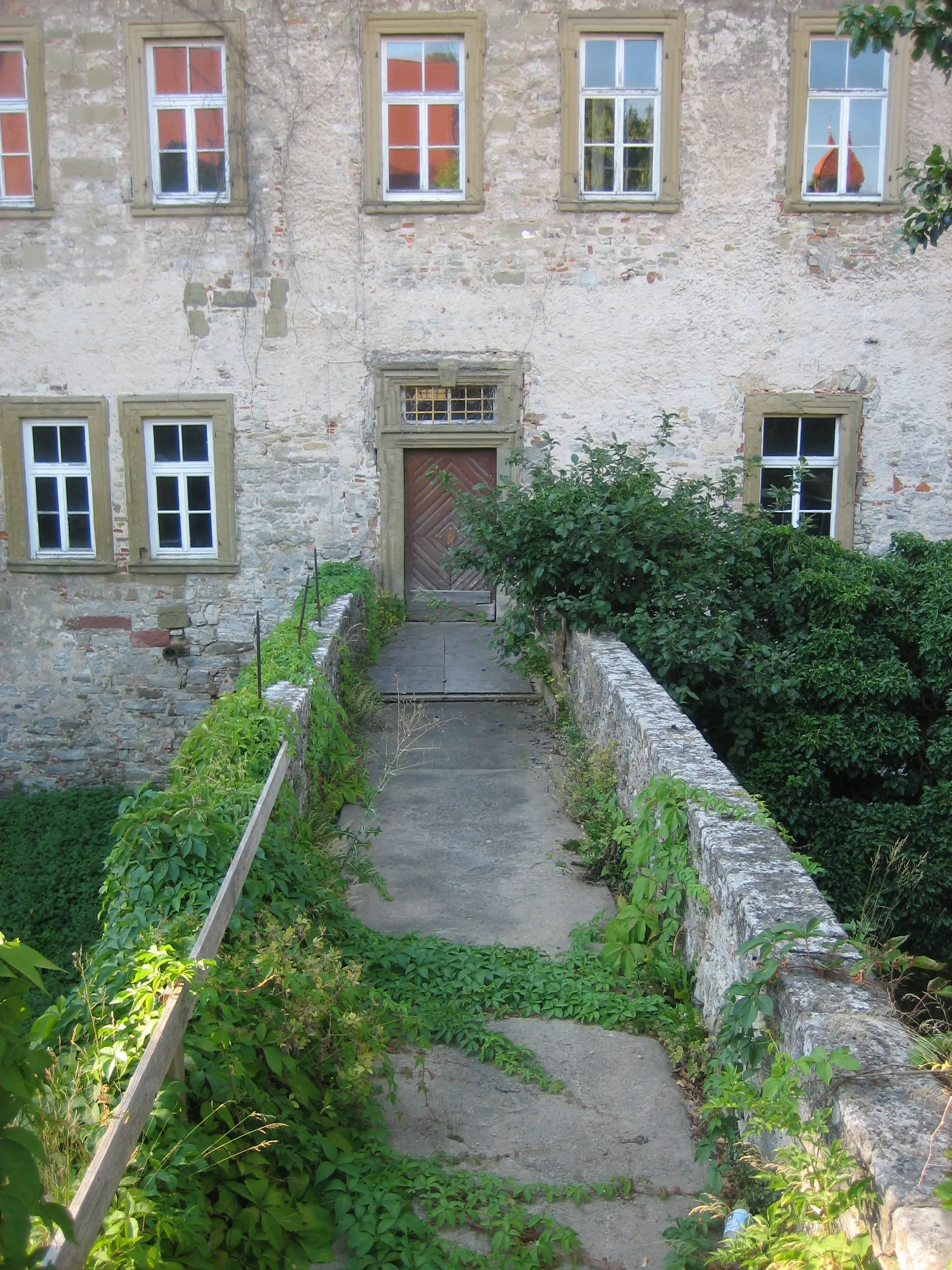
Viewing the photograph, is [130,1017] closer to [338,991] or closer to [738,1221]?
A: [338,991]

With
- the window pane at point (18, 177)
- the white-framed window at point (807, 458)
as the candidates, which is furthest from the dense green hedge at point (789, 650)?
the window pane at point (18, 177)

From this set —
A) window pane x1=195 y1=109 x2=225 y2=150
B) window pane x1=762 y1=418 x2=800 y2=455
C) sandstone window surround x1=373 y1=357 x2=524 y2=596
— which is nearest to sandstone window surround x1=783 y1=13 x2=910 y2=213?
window pane x1=762 y1=418 x2=800 y2=455

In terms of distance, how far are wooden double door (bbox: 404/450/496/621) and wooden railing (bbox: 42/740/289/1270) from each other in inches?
321

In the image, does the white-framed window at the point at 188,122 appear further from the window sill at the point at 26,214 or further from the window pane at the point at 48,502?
the window pane at the point at 48,502

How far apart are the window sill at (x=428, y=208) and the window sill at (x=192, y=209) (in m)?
1.26

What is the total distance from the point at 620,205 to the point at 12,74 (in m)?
6.18

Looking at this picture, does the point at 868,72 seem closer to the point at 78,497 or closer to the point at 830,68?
the point at 830,68

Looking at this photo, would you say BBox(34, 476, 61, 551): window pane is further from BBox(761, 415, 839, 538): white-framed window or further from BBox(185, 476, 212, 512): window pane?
BBox(761, 415, 839, 538): white-framed window

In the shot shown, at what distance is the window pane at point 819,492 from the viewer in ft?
38.2

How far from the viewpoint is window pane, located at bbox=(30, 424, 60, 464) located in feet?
38.2

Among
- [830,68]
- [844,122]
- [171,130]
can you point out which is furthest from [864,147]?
[171,130]

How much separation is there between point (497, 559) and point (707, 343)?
4.33 meters

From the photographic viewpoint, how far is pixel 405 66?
36.2ft

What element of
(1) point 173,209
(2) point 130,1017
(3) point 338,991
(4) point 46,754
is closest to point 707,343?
(1) point 173,209
